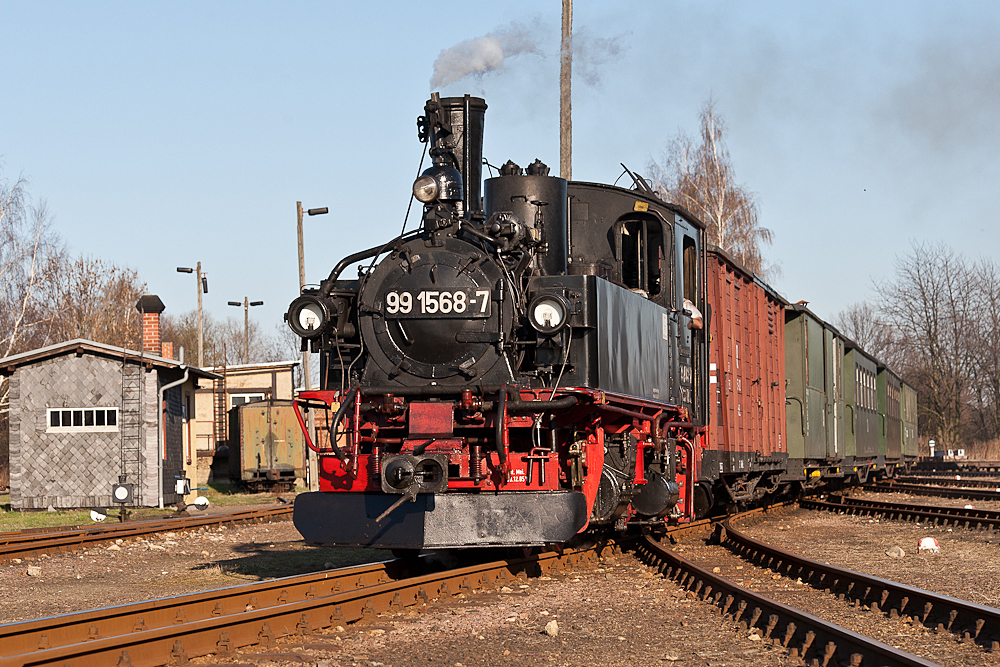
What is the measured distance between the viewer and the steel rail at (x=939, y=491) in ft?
71.2

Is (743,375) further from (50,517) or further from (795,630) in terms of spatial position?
(50,517)

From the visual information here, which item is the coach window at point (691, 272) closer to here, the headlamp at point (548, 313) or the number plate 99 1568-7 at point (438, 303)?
the headlamp at point (548, 313)

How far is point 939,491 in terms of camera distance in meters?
23.2

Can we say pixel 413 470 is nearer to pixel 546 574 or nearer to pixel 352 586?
pixel 352 586

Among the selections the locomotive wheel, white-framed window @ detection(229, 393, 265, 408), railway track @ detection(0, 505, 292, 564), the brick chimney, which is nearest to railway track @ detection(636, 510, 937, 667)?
the locomotive wheel

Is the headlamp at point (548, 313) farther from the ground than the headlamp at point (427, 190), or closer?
closer

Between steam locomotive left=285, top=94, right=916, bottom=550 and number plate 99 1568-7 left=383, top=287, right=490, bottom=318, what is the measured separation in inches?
0.4

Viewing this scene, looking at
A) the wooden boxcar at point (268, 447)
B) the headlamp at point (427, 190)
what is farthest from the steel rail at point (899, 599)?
the wooden boxcar at point (268, 447)

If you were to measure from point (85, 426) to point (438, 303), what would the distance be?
14106 mm

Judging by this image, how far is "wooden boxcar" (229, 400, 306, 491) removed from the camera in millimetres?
28188

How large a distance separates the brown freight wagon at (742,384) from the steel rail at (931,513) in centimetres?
196

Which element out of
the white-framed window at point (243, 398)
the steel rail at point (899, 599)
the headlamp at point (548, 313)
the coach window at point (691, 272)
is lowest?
the steel rail at point (899, 599)

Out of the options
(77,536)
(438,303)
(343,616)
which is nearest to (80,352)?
(77,536)

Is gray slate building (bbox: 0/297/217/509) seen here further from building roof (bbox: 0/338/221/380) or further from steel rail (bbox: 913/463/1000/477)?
steel rail (bbox: 913/463/1000/477)
